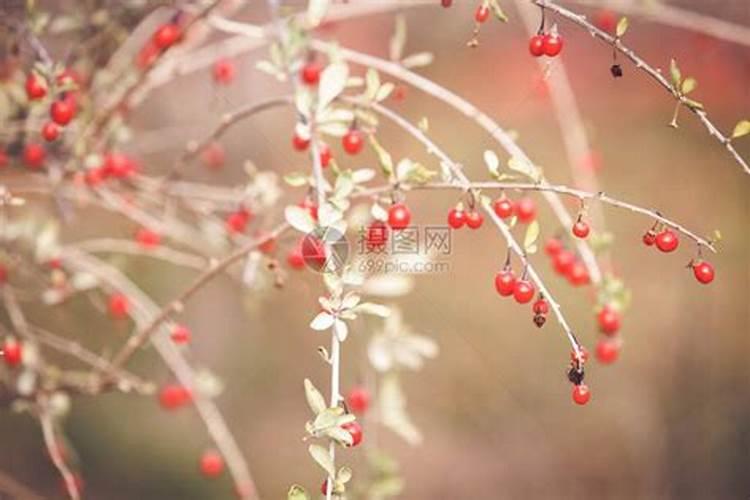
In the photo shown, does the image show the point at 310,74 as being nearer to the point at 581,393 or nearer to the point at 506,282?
the point at 506,282

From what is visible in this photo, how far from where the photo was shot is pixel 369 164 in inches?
167

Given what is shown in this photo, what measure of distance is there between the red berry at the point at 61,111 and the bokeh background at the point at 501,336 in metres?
1.75

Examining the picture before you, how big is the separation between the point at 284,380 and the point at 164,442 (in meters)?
0.57

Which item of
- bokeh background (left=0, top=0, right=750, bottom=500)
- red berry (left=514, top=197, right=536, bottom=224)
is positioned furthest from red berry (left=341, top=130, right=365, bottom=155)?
bokeh background (left=0, top=0, right=750, bottom=500)

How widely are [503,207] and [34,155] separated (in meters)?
0.85

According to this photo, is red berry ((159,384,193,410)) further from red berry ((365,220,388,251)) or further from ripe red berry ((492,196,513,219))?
ripe red berry ((492,196,513,219))

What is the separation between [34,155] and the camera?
1626mm

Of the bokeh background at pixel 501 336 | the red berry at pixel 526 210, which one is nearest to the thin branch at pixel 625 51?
the red berry at pixel 526 210

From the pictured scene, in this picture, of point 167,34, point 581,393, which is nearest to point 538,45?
point 581,393

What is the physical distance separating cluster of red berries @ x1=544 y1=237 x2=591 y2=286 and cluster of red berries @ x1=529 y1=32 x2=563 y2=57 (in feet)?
A: 1.48

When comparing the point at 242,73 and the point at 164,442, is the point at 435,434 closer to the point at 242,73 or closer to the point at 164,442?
the point at 164,442

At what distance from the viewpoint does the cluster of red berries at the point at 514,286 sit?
1.10 m

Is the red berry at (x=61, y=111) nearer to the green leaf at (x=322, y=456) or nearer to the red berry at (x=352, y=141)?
the red berry at (x=352, y=141)

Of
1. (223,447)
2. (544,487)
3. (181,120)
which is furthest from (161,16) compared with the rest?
(544,487)
